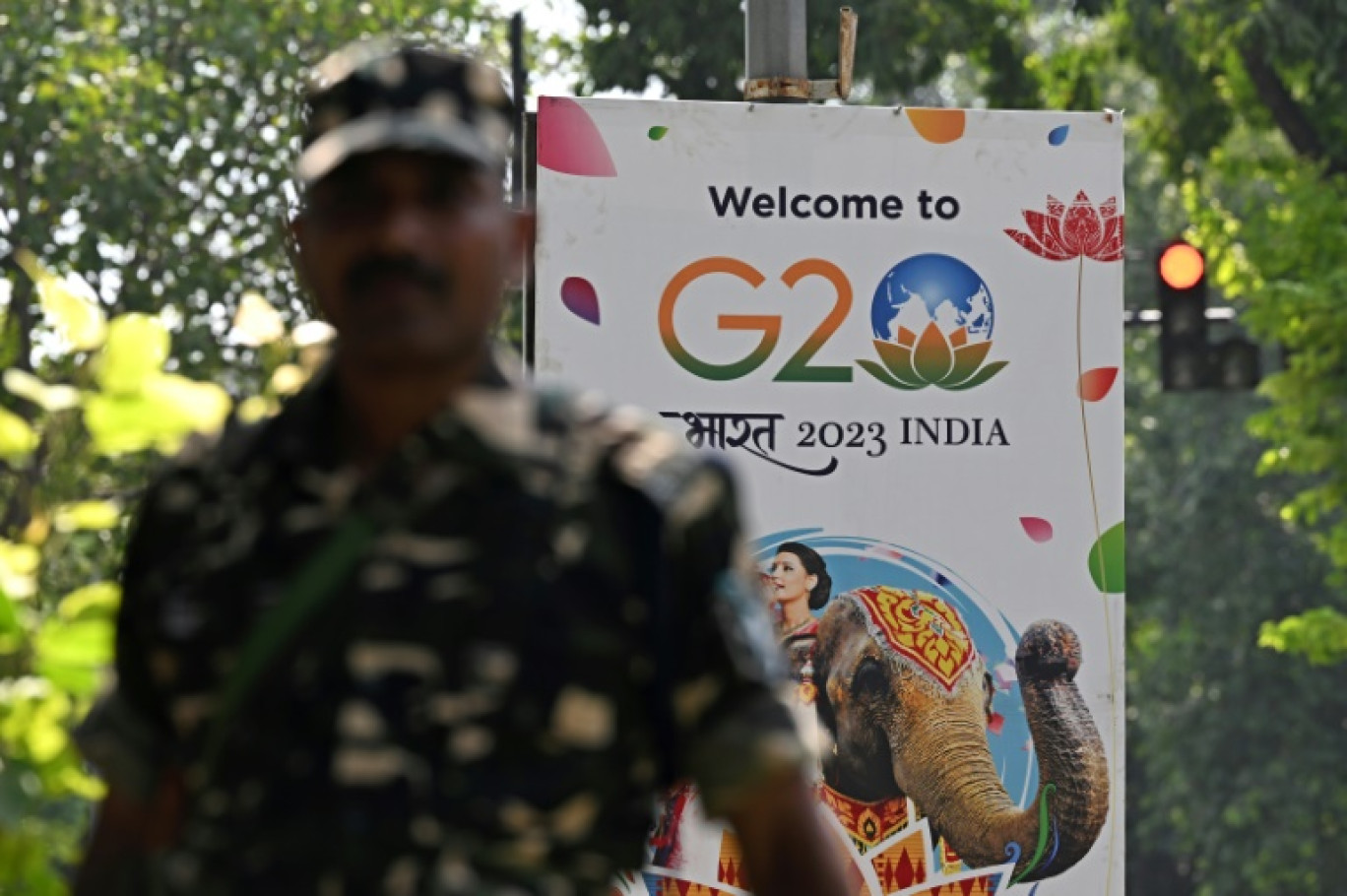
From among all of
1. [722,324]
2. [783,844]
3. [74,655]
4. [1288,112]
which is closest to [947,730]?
[722,324]

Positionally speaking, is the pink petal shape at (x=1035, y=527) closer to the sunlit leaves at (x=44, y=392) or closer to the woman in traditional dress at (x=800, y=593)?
the woman in traditional dress at (x=800, y=593)

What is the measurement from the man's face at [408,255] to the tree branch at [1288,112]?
20.9 m

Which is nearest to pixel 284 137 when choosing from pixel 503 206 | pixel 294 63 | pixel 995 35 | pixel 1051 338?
pixel 294 63

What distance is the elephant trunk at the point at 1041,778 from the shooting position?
325 inches

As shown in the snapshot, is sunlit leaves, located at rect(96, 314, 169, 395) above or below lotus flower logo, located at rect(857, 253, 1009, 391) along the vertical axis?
below

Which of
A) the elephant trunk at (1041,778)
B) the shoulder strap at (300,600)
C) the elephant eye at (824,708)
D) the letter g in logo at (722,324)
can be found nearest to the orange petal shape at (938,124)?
the letter g in logo at (722,324)

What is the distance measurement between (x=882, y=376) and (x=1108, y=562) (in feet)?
2.83

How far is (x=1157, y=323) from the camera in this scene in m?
15.1

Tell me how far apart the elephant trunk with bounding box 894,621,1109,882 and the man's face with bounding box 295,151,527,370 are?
19.7ft

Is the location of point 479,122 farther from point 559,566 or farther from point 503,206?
point 559,566

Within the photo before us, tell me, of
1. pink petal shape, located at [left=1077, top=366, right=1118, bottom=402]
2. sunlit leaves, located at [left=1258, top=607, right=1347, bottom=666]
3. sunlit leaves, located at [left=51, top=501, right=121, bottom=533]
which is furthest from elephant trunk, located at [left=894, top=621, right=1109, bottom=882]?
sunlit leaves, located at [left=1258, top=607, right=1347, bottom=666]

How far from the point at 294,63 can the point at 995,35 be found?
5.90 m

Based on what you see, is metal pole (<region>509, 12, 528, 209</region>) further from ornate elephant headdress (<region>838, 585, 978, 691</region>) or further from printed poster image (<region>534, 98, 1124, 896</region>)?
ornate elephant headdress (<region>838, 585, 978, 691</region>)

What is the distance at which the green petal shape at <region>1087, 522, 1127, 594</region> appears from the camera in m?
8.41
